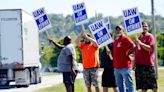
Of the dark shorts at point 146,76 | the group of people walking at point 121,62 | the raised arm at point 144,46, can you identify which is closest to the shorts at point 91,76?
the group of people walking at point 121,62

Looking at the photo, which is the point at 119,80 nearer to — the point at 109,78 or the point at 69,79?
the point at 109,78

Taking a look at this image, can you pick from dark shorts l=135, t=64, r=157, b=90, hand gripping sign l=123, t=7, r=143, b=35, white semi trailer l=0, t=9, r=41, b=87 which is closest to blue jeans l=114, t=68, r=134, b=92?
dark shorts l=135, t=64, r=157, b=90

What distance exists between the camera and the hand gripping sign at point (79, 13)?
17312 mm

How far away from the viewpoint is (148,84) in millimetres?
14125

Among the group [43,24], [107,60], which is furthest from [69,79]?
[43,24]

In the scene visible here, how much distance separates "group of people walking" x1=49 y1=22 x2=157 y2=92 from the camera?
14.0 metres

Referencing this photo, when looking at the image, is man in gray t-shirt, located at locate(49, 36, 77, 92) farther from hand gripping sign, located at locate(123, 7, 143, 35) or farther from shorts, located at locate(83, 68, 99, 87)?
hand gripping sign, located at locate(123, 7, 143, 35)

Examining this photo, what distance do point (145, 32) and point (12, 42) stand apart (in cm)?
1616

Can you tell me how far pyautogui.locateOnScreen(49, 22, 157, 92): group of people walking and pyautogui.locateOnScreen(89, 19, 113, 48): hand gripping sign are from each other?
183 millimetres

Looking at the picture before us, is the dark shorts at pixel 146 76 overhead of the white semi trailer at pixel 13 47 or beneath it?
beneath

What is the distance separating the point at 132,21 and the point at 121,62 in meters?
1.02

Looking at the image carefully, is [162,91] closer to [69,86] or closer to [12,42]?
[69,86]

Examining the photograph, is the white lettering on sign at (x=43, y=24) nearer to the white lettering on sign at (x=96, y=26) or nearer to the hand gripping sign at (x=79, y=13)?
the hand gripping sign at (x=79, y=13)

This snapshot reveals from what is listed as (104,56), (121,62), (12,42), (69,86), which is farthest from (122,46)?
(12,42)
